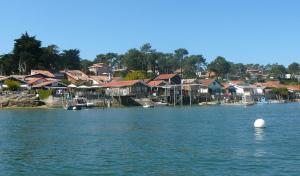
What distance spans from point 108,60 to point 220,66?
40.9 metres

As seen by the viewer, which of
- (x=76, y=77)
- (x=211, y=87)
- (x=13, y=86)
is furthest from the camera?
(x=211, y=87)

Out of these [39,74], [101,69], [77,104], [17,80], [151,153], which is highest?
[101,69]

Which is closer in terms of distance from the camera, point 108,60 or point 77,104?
point 77,104

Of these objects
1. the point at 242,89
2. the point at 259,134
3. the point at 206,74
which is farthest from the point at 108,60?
the point at 259,134

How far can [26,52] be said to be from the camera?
113m

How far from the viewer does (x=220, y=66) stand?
181875 mm

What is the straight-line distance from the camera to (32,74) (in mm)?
110312

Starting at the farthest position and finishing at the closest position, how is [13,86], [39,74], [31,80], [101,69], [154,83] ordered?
[101,69] → [154,83] → [39,74] → [31,80] → [13,86]

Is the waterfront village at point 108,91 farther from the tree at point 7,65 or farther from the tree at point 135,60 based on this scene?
the tree at point 135,60

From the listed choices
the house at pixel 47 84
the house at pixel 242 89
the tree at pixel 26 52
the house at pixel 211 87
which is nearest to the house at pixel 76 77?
the tree at pixel 26 52

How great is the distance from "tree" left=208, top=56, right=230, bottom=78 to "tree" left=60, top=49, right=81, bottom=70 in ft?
187

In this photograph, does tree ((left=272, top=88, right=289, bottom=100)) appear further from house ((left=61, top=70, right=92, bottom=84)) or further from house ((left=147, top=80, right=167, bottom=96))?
house ((left=61, top=70, right=92, bottom=84))

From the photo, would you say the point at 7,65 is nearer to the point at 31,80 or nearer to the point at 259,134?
the point at 31,80

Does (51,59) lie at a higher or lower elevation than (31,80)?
higher
